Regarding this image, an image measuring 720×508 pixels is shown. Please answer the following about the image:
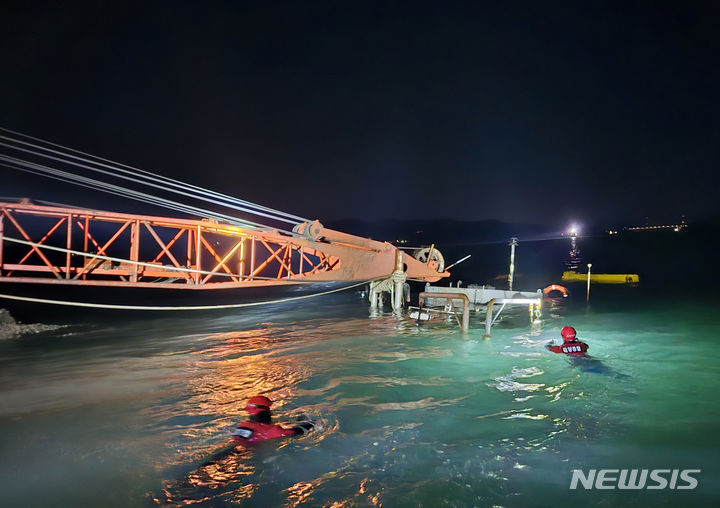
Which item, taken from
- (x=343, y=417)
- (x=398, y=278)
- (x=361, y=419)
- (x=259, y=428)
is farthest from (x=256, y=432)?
(x=398, y=278)

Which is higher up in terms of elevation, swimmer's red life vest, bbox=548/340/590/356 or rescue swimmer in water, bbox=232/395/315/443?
swimmer's red life vest, bbox=548/340/590/356

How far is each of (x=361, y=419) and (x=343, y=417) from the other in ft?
1.49

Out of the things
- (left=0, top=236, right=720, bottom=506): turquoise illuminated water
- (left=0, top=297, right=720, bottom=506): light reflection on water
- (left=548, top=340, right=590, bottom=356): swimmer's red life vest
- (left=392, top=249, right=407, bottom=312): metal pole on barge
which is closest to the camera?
(left=0, top=236, right=720, bottom=506): turquoise illuminated water

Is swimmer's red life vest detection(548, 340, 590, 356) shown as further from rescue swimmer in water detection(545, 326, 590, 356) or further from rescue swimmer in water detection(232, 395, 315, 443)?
rescue swimmer in water detection(232, 395, 315, 443)

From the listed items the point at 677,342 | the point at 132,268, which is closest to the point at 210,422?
the point at 132,268

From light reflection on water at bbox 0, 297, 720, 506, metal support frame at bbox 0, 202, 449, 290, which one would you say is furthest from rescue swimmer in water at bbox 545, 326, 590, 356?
metal support frame at bbox 0, 202, 449, 290

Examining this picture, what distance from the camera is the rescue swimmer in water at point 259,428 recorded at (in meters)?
8.81

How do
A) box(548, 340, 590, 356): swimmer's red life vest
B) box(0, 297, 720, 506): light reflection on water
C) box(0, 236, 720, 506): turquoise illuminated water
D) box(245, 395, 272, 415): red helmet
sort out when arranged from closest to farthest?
box(0, 236, 720, 506): turquoise illuminated water < box(0, 297, 720, 506): light reflection on water < box(245, 395, 272, 415): red helmet < box(548, 340, 590, 356): swimmer's red life vest

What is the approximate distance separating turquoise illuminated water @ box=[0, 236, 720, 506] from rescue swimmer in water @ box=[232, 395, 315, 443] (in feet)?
0.83

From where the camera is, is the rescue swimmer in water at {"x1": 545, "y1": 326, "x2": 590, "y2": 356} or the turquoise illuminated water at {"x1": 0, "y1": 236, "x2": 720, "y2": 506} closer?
the turquoise illuminated water at {"x1": 0, "y1": 236, "x2": 720, "y2": 506}

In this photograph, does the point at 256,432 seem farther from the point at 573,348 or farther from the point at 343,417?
the point at 573,348

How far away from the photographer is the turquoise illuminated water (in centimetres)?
736

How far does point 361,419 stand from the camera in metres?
10.3

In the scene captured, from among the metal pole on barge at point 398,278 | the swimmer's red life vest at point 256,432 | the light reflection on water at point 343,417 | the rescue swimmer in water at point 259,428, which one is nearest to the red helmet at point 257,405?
the rescue swimmer in water at point 259,428
